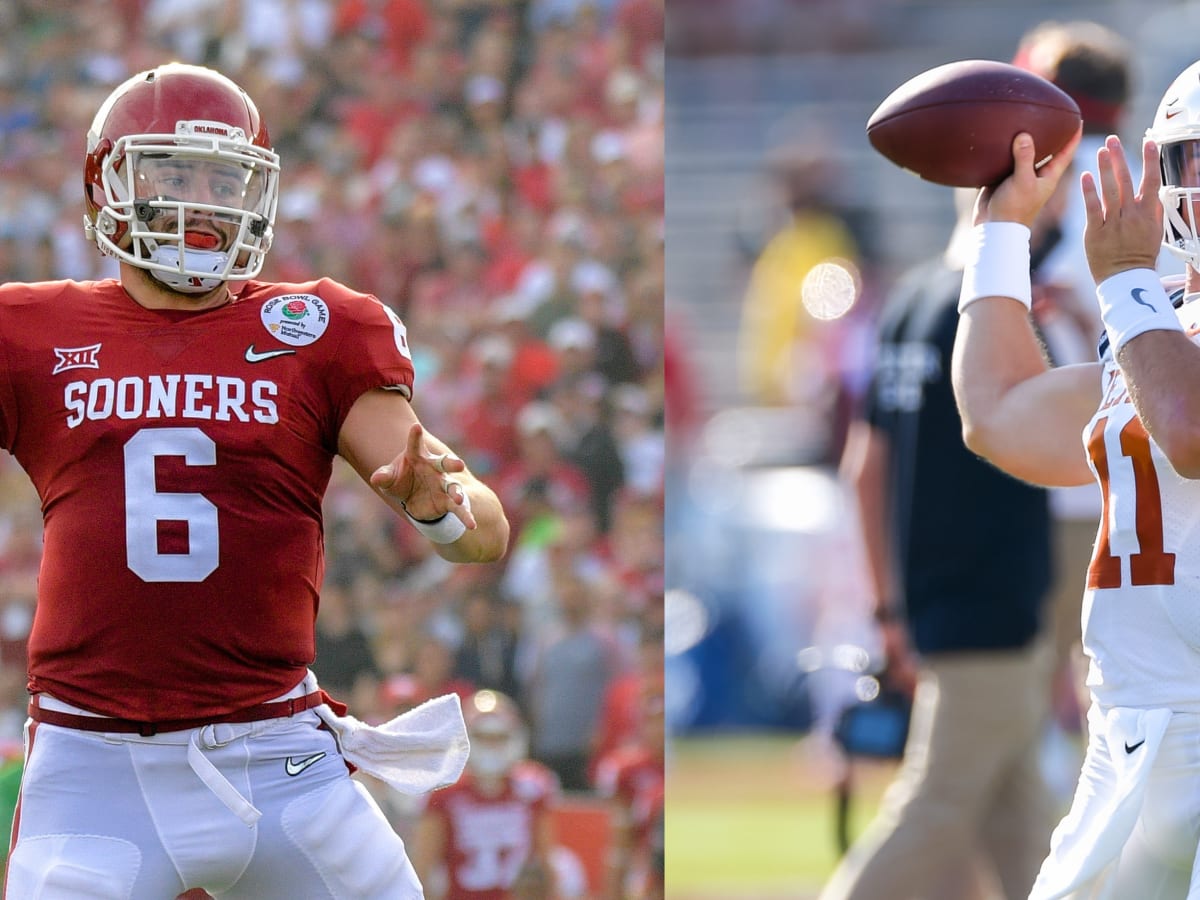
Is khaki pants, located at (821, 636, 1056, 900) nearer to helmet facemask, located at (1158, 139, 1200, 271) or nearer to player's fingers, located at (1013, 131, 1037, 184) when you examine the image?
player's fingers, located at (1013, 131, 1037, 184)

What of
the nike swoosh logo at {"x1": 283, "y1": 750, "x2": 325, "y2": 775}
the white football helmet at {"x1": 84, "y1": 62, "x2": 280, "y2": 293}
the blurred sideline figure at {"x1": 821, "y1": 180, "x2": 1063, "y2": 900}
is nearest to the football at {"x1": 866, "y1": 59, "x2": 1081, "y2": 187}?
the white football helmet at {"x1": 84, "y1": 62, "x2": 280, "y2": 293}

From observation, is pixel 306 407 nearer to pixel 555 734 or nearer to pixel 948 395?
pixel 948 395

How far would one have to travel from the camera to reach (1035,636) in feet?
14.5

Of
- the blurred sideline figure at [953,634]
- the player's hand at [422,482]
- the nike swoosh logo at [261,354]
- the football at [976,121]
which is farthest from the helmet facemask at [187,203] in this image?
the blurred sideline figure at [953,634]

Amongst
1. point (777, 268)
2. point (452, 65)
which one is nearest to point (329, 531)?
point (452, 65)

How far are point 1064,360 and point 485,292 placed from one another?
2.66 metres

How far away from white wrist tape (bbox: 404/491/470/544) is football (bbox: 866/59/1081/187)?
1.08 meters

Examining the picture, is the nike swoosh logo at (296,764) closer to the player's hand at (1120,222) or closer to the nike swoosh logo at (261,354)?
the nike swoosh logo at (261,354)

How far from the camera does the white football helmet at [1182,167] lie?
2717 millimetres

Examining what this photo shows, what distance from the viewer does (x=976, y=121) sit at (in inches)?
125

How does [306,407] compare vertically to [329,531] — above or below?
above

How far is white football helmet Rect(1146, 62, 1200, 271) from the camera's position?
2.72 m

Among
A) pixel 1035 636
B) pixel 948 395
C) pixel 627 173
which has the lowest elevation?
pixel 1035 636

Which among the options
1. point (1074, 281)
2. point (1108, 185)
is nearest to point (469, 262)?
point (1074, 281)
